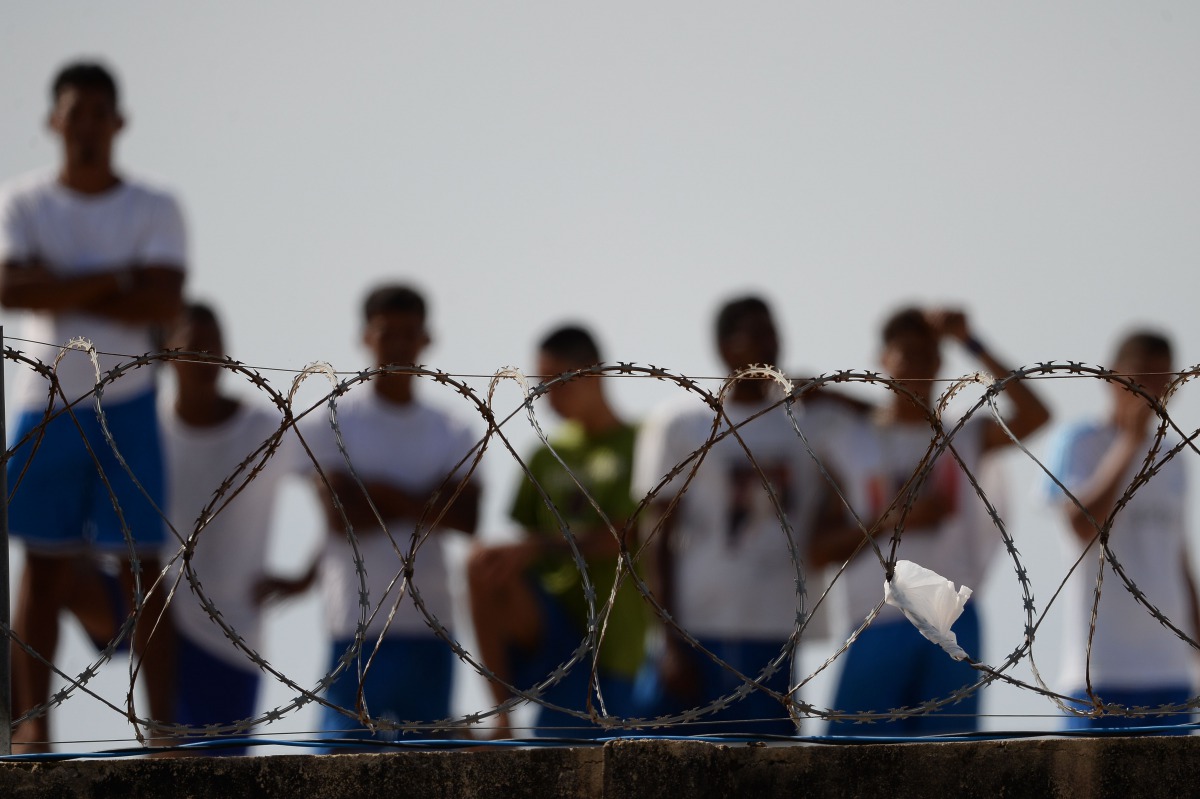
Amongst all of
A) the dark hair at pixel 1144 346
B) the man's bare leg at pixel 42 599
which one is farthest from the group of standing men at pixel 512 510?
the dark hair at pixel 1144 346

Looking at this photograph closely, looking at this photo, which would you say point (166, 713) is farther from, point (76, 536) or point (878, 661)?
point (878, 661)

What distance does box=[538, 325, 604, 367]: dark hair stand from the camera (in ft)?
22.7

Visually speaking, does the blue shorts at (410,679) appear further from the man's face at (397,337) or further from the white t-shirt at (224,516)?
the man's face at (397,337)

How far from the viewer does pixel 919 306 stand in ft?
22.0

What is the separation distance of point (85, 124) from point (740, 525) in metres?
2.92

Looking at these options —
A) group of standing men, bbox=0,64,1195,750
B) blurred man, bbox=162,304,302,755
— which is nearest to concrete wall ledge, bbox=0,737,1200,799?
group of standing men, bbox=0,64,1195,750

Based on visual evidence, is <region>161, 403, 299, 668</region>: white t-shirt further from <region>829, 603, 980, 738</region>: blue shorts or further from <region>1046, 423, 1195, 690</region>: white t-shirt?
<region>1046, 423, 1195, 690</region>: white t-shirt

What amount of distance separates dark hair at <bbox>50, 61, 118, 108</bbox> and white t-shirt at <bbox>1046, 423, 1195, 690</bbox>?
4.04 metres

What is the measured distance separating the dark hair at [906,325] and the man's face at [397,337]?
6.11 ft

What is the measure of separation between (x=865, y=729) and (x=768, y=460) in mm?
1129

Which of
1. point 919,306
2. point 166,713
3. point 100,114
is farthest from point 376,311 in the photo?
point 919,306

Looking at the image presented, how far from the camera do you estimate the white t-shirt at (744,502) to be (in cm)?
621

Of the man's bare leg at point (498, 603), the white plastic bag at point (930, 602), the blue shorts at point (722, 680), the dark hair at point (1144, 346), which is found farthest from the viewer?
the dark hair at point (1144, 346)

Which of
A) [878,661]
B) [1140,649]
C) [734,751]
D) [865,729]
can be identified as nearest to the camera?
[734,751]
